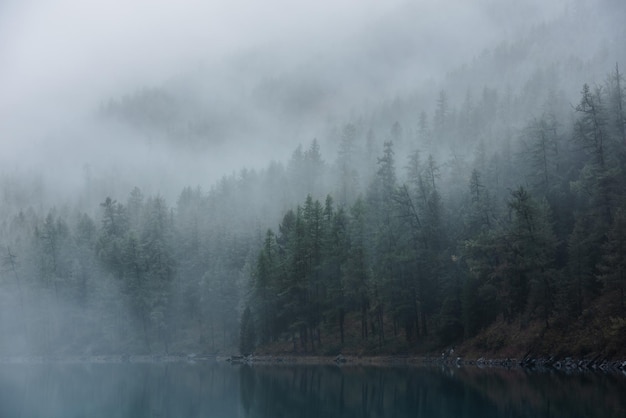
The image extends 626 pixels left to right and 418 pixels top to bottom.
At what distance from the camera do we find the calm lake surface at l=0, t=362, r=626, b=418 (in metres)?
31.9

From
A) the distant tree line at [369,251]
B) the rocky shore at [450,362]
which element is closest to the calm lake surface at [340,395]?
A: the rocky shore at [450,362]

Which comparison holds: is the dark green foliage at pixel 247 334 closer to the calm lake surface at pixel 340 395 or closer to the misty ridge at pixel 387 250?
the misty ridge at pixel 387 250

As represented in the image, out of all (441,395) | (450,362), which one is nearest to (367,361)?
(450,362)

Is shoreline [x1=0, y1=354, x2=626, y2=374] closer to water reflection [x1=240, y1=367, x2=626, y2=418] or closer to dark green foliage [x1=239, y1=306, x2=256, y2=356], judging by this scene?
dark green foliage [x1=239, y1=306, x2=256, y2=356]

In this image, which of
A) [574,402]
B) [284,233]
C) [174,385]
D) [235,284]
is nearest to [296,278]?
[284,233]

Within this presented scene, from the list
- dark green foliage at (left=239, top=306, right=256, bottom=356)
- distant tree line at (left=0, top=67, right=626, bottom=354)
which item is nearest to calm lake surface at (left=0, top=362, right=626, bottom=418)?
distant tree line at (left=0, top=67, right=626, bottom=354)

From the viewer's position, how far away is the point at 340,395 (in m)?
41.0

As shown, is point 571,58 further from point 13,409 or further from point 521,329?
point 13,409

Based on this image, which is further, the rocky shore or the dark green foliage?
the dark green foliage

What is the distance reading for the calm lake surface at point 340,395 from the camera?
105 feet

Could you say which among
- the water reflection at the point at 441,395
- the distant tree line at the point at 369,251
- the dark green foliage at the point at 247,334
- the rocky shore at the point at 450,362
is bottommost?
the water reflection at the point at 441,395

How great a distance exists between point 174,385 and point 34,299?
6915 centimetres

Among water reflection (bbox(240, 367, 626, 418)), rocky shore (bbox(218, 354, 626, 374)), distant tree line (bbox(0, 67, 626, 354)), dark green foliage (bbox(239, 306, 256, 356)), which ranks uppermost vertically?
distant tree line (bbox(0, 67, 626, 354))

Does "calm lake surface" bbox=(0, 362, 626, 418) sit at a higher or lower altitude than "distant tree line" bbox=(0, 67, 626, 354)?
lower
